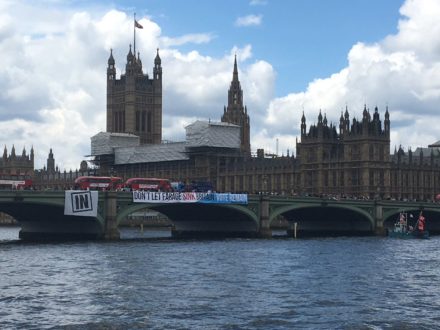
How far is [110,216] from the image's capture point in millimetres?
121188

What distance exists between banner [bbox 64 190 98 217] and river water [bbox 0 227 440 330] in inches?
231

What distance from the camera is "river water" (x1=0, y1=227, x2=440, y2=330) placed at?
186 feet

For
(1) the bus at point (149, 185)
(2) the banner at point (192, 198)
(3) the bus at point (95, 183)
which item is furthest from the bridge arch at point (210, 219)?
(3) the bus at point (95, 183)

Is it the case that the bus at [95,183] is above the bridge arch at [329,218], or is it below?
above

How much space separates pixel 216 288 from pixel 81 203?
49.1 m

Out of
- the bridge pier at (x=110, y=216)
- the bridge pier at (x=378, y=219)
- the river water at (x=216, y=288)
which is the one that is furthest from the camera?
the bridge pier at (x=378, y=219)

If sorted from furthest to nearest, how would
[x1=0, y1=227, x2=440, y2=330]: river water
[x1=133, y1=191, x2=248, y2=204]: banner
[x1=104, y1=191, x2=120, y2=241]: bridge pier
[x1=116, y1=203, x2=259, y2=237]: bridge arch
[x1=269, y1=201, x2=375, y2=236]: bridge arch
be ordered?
[x1=269, y1=201, x2=375, y2=236]: bridge arch < [x1=116, y1=203, x2=259, y2=237]: bridge arch < [x1=133, y1=191, x2=248, y2=204]: banner < [x1=104, y1=191, x2=120, y2=241]: bridge pier < [x1=0, y1=227, x2=440, y2=330]: river water

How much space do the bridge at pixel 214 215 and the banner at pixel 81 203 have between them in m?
0.87

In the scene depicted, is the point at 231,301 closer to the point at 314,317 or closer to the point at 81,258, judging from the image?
the point at 314,317

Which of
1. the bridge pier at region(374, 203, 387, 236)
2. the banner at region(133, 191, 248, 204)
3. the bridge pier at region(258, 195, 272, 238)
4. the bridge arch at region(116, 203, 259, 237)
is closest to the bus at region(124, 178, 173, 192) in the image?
the bridge arch at region(116, 203, 259, 237)

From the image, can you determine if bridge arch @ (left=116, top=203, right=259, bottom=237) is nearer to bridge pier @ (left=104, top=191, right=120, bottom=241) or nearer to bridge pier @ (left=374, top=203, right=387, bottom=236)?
bridge pier @ (left=104, top=191, right=120, bottom=241)

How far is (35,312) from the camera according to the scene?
58406mm

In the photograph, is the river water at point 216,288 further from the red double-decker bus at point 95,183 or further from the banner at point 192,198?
the red double-decker bus at point 95,183

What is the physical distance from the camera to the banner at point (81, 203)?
380ft
